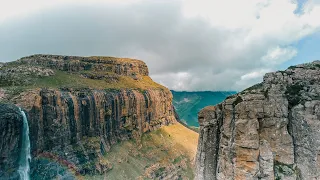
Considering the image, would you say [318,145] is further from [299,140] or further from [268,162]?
[268,162]

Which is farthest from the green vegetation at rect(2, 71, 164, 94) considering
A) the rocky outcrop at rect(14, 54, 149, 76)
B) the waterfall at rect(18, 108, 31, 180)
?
the waterfall at rect(18, 108, 31, 180)

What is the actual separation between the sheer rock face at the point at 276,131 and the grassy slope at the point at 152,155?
11356 cm

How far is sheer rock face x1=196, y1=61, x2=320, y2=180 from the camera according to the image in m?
22.6

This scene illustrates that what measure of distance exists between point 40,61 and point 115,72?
4917 centimetres

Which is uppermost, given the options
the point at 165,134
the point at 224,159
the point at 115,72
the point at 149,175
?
the point at 115,72

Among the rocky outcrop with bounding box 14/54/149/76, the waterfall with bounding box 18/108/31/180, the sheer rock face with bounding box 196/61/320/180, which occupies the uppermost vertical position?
the rocky outcrop with bounding box 14/54/149/76

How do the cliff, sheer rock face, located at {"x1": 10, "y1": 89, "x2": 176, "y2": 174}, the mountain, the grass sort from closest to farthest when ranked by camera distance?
the mountain < sheer rock face, located at {"x1": 10, "y1": 89, "x2": 176, "y2": 174} < the cliff < the grass

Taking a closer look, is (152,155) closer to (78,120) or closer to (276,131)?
(78,120)

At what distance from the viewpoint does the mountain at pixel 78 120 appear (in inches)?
4145

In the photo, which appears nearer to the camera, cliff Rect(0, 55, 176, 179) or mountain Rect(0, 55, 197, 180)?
mountain Rect(0, 55, 197, 180)

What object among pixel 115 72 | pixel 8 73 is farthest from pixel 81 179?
pixel 115 72

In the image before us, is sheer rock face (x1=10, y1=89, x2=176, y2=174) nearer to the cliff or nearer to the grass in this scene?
the cliff

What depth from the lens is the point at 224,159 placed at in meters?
25.1

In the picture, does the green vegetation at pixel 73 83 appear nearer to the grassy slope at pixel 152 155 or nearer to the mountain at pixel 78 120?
the mountain at pixel 78 120
